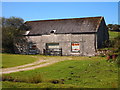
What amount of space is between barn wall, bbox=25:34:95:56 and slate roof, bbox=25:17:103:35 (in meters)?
0.86

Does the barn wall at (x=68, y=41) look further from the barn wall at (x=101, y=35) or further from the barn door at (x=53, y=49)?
the barn wall at (x=101, y=35)

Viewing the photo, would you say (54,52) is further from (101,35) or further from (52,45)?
(101,35)

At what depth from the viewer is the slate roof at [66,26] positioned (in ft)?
94.8

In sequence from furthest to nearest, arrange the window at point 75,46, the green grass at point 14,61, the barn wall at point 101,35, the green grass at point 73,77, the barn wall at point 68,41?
the barn wall at point 101,35, the window at point 75,46, the barn wall at point 68,41, the green grass at point 14,61, the green grass at point 73,77

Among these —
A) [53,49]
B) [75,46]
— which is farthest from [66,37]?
[53,49]

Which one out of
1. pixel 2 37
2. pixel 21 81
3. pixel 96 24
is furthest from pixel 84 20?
pixel 21 81

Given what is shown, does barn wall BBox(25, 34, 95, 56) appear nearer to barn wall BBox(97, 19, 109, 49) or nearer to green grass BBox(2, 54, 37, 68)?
barn wall BBox(97, 19, 109, 49)

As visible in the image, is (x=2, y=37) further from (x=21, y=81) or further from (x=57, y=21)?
(x=21, y=81)

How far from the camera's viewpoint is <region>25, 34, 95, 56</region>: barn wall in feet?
91.8

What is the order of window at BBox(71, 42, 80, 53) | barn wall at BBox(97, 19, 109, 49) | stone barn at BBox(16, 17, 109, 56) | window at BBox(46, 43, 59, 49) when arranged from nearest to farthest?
stone barn at BBox(16, 17, 109, 56), window at BBox(71, 42, 80, 53), barn wall at BBox(97, 19, 109, 49), window at BBox(46, 43, 59, 49)

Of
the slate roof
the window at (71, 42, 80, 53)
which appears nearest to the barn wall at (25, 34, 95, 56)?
the window at (71, 42, 80, 53)

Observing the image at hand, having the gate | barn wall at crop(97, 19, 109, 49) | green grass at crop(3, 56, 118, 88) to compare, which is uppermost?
barn wall at crop(97, 19, 109, 49)

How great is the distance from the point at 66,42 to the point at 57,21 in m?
6.11

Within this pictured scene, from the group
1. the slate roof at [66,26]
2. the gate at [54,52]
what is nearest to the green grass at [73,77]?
the slate roof at [66,26]
